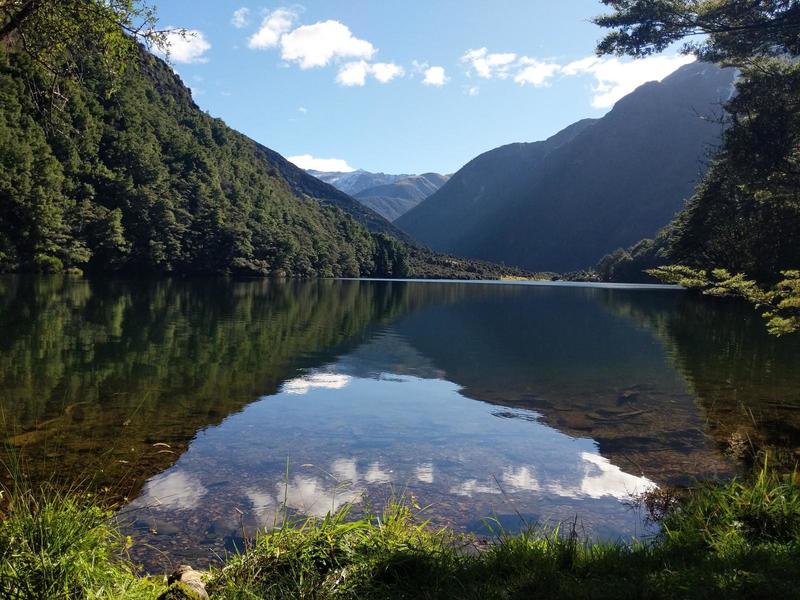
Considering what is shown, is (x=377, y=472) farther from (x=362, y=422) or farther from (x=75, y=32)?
(x=75, y=32)

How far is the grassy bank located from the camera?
4504 millimetres

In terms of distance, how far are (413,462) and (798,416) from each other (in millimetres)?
11889

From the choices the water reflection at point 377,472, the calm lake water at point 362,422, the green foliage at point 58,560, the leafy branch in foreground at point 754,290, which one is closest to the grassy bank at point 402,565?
the green foliage at point 58,560

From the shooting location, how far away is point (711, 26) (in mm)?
27125

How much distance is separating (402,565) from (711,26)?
31670mm

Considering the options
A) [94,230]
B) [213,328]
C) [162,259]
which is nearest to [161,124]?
[162,259]

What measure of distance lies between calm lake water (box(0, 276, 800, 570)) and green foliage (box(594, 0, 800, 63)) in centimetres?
1622

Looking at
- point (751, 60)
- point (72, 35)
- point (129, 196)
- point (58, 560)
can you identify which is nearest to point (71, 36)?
point (72, 35)

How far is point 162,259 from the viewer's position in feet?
362

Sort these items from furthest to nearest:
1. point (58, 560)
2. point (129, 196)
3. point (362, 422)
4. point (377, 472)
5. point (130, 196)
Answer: point (130, 196) < point (129, 196) < point (362, 422) < point (377, 472) < point (58, 560)

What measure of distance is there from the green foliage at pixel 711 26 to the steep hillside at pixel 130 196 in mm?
27208

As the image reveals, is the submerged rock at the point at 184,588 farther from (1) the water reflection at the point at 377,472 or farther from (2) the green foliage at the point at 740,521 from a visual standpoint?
(2) the green foliage at the point at 740,521

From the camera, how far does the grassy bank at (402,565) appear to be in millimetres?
4504

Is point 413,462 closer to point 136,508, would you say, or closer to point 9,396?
point 136,508
